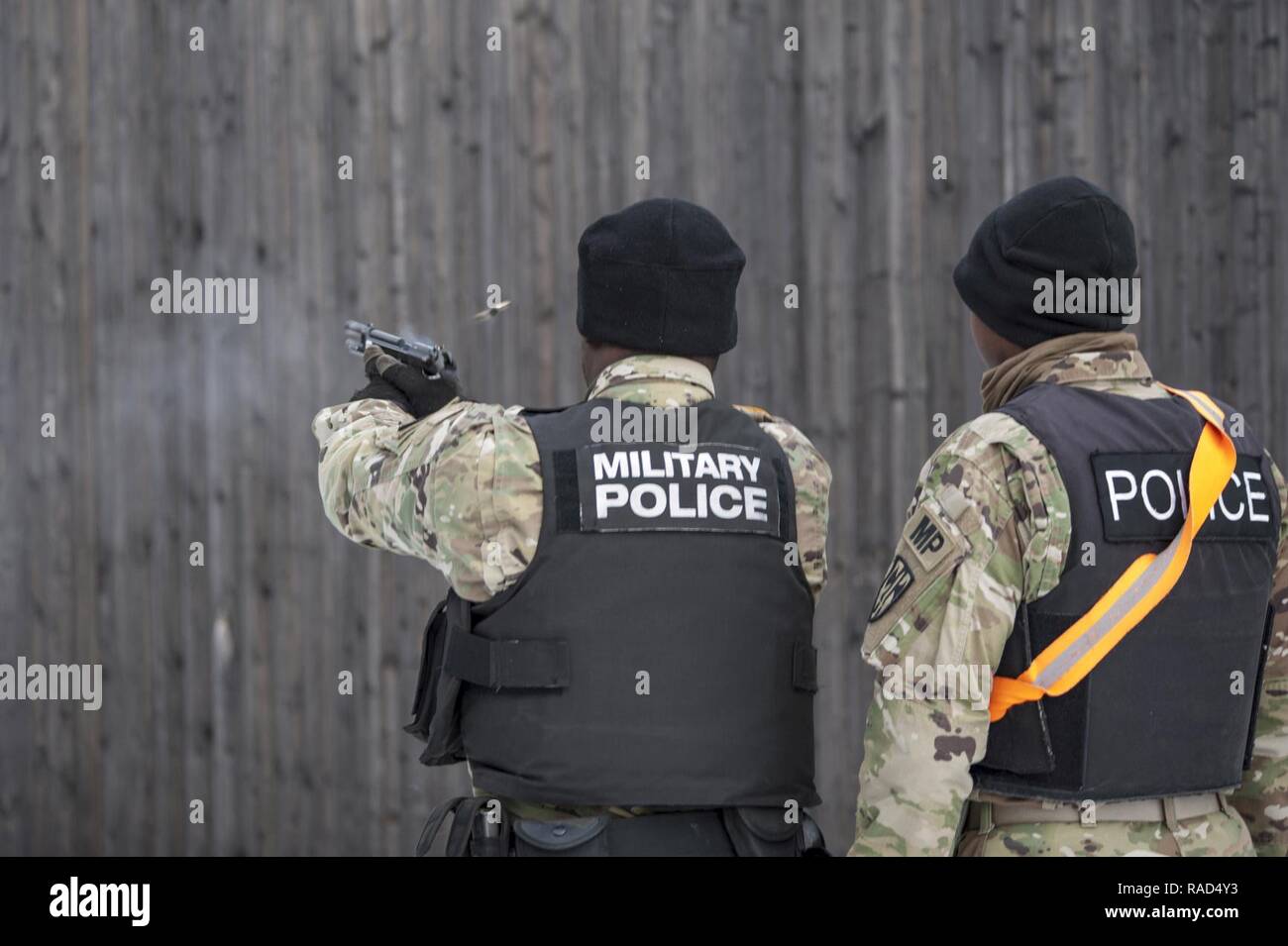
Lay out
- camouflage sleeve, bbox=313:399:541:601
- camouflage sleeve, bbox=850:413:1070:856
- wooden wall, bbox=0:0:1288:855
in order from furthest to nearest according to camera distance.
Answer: wooden wall, bbox=0:0:1288:855, camouflage sleeve, bbox=313:399:541:601, camouflage sleeve, bbox=850:413:1070:856

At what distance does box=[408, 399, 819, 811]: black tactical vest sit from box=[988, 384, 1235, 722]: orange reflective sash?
0.39m

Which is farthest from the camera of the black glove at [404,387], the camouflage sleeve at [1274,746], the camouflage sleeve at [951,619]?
the black glove at [404,387]

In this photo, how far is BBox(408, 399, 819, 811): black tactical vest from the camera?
2.12m

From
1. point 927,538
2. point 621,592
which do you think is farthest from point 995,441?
point 621,592

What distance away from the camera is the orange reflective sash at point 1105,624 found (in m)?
1.99

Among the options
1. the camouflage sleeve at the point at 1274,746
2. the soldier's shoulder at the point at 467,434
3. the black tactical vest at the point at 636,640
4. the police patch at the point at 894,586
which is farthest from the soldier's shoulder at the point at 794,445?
the camouflage sleeve at the point at 1274,746

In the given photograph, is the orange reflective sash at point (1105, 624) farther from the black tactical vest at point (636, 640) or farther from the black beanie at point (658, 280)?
the black beanie at point (658, 280)

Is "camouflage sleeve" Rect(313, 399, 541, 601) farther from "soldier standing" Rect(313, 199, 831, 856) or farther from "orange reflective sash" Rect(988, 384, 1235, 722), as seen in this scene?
"orange reflective sash" Rect(988, 384, 1235, 722)

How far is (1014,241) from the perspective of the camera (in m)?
2.13

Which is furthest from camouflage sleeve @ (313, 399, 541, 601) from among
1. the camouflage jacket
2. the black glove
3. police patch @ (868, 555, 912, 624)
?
police patch @ (868, 555, 912, 624)

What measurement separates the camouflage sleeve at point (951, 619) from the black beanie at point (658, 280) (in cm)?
51

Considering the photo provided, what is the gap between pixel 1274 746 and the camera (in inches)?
89.3
